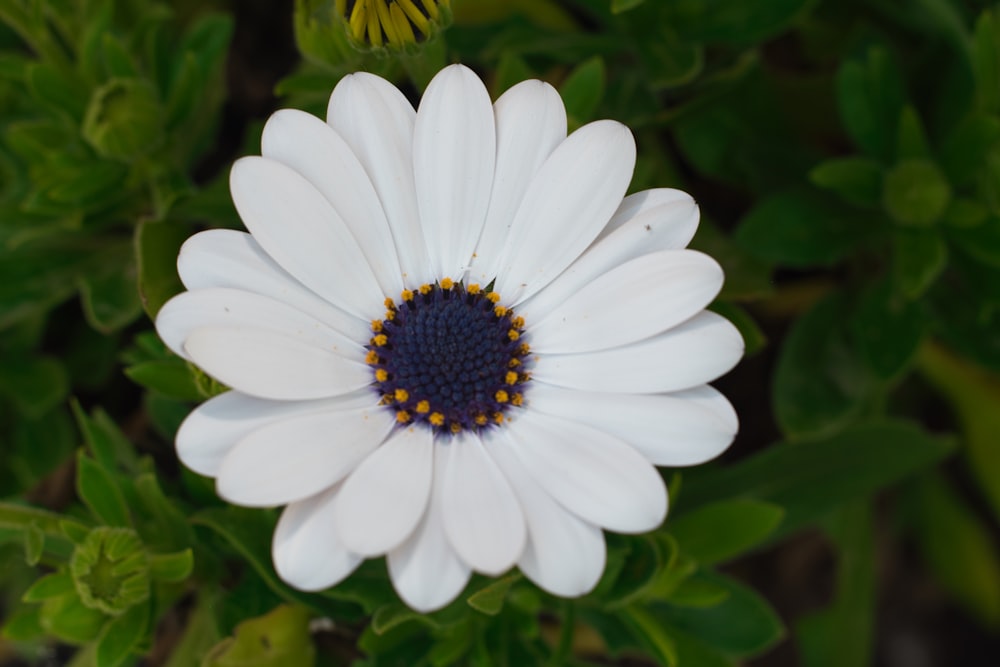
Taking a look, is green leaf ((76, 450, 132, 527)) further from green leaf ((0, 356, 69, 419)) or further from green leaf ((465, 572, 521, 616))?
green leaf ((0, 356, 69, 419))

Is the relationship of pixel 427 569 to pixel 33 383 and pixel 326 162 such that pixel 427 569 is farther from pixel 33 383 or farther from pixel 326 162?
pixel 33 383

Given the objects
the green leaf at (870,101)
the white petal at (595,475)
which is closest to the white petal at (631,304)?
the white petal at (595,475)

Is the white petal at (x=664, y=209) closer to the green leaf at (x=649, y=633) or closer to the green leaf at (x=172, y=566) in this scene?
the green leaf at (x=649, y=633)

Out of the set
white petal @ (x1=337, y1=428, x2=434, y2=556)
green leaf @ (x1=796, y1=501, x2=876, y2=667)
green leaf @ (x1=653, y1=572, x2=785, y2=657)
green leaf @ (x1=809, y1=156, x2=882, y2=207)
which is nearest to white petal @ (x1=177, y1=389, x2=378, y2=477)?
white petal @ (x1=337, y1=428, x2=434, y2=556)

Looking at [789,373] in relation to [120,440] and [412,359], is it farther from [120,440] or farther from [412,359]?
[120,440]

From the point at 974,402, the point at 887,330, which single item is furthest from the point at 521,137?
the point at 974,402
